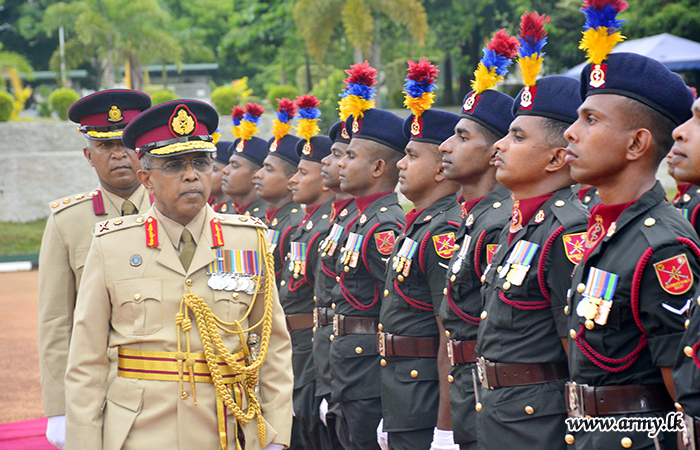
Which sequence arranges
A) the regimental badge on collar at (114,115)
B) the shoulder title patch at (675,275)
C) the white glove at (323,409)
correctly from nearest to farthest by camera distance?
the shoulder title patch at (675,275)
the regimental badge on collar at (114,115)
the white glove at (323,409)

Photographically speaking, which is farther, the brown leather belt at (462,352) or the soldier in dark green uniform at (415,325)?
the soldier in dark green uniform at (415,325)

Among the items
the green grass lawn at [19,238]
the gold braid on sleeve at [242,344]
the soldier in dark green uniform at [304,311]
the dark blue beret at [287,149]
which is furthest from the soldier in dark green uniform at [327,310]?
the green grass lawn at [19,238]

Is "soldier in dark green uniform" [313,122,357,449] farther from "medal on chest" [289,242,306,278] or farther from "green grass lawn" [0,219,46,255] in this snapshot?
"green grass lawn" [0,219,46,255]

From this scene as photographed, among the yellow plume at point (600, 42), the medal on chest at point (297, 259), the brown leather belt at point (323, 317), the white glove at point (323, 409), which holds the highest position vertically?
the yellow plume at point (600, 42)

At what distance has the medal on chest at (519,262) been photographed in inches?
121

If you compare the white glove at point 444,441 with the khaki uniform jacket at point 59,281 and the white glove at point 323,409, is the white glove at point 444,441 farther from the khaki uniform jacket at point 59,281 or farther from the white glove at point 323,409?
the khaki uniform jacket at point 59,281

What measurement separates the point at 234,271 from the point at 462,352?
1.23 meters

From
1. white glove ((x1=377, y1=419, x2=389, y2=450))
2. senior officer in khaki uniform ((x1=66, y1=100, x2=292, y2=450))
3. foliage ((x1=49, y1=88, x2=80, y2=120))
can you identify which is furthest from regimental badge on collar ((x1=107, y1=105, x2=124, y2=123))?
foliage ((x1=49, y1=88, x2=80, y2=120))

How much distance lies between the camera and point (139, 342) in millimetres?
3027

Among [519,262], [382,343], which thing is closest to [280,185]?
[382,343]

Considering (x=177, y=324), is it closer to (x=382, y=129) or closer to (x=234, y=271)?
(x=234, y=271)

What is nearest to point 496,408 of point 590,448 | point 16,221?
point 590,448

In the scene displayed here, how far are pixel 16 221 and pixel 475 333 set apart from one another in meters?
20.2

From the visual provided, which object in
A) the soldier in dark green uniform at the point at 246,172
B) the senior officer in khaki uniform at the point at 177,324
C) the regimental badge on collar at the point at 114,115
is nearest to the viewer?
the senior officer in khaki uniform at the point at 177,324
